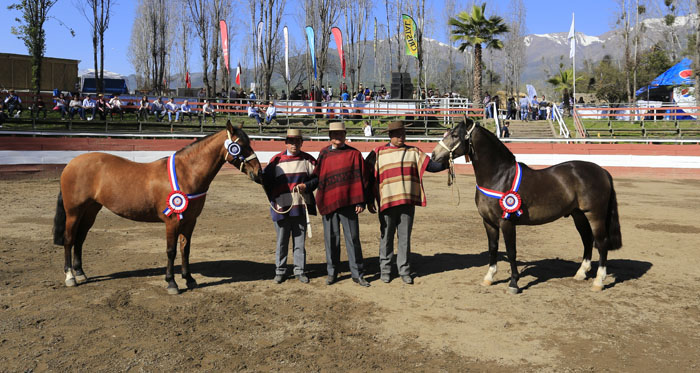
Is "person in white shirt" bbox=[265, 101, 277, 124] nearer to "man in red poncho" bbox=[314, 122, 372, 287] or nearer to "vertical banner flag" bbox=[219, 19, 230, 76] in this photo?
"vertical banner flag" bbox=[219, 19, 230, 76]

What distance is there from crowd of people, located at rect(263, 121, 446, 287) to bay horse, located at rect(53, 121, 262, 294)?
0.51 meters

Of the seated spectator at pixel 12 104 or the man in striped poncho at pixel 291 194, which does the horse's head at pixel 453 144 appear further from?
the seated spectator at pixel 12 104

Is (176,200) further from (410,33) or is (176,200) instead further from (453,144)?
(410,33)

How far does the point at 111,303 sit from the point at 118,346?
1286 mm

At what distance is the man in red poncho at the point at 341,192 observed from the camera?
21.3 feet

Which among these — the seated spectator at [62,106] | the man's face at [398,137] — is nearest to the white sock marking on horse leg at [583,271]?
the man's face at [398,137]

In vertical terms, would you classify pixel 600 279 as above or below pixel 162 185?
below

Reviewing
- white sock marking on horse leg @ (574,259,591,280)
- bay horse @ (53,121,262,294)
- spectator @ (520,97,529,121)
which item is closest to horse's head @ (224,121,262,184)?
bay horse @ (53,121,262,294)

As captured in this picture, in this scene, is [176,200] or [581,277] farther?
[581,277]

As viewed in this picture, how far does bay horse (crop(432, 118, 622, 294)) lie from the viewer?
6.39 m

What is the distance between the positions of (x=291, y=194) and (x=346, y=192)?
0.72 m

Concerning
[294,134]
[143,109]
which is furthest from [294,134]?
[143,109]

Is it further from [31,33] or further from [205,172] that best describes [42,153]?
[205,172]

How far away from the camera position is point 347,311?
5746 mm
